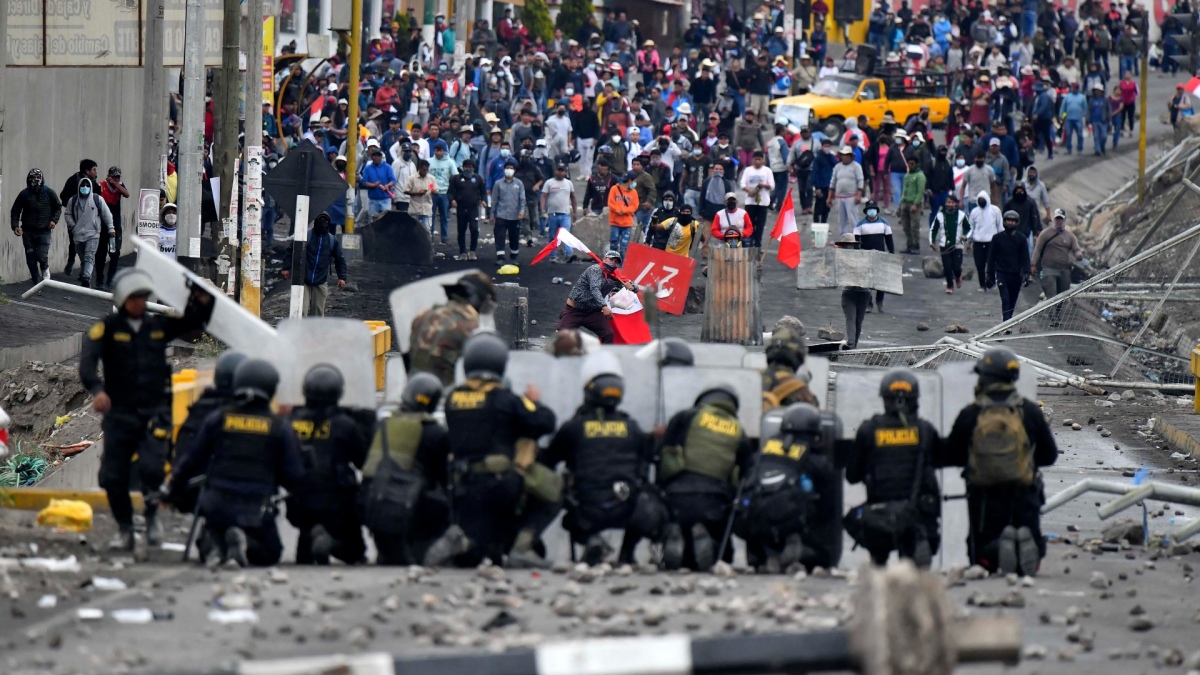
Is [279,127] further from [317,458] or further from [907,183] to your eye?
[317,458]

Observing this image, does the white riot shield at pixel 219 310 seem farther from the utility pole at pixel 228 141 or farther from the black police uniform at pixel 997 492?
the utility pole at pixel 228 141

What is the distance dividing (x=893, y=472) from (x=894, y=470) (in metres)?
0.01

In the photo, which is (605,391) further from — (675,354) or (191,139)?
(191,139)

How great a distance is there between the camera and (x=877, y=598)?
5523 mm

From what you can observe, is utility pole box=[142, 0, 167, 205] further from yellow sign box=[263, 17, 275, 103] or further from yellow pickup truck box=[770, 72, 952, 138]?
yellow pickup truck box=[770, 72, 952, 138]

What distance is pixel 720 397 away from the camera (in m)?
10.7

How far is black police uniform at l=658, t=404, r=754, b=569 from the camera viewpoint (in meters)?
10.5

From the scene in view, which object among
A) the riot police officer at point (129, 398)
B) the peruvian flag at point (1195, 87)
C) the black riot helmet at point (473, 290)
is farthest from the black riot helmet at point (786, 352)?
the peruvian flag at point (1195, 87)

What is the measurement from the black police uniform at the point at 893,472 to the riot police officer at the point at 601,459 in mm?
1174

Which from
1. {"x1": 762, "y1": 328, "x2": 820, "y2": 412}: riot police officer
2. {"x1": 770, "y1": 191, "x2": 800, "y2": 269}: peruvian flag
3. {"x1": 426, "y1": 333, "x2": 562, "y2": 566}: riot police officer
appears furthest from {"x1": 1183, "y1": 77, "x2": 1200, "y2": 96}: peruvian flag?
{"x1": 426, "y1": 333, "x2": 562, "y2": 566}: riot police officer

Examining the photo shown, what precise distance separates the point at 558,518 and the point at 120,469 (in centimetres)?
244

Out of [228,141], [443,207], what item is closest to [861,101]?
[443,207]

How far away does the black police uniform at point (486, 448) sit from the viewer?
10.2 metres

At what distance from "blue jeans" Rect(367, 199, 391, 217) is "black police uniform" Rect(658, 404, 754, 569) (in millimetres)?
17314
